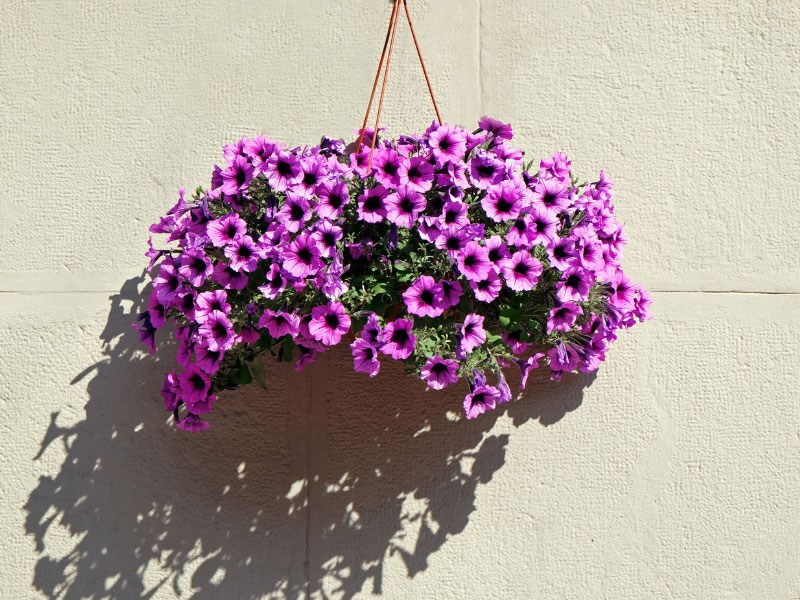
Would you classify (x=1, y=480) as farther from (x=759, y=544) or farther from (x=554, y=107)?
(x=759, y=544)

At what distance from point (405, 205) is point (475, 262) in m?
0.20

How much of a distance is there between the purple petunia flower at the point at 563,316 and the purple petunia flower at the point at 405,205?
1.30 feet

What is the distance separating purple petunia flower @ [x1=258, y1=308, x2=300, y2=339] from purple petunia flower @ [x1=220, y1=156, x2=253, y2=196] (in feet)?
1.04

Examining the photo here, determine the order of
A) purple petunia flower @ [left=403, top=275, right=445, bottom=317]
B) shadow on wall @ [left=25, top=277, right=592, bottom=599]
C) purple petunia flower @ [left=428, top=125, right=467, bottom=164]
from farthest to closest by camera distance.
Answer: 1. shadow on wall @ [left=25, top=277, right=592, bottom=599]
2. purple petunia flower @ [left=428, top=125, right=467, bottom=164]
3. purple petunia flower @ [left=403, top=275, right=445, bottom=317]

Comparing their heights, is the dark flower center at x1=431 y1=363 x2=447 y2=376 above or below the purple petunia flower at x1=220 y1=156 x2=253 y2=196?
below

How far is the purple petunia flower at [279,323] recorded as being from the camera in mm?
1419

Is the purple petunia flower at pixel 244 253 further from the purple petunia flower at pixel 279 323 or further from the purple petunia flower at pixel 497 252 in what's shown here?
the purple petunia flower at pixel 497 252

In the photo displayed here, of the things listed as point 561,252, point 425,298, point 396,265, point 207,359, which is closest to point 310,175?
point 396,265

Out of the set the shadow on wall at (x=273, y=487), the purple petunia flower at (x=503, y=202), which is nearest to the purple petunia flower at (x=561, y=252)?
the purple petunia flower at (x=503, y=202)

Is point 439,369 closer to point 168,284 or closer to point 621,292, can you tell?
point 621,292

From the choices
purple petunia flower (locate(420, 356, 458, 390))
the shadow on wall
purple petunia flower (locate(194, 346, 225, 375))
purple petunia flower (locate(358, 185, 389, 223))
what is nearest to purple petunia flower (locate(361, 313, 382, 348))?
purple petunia flower (locate(420, 356, 458, 390))

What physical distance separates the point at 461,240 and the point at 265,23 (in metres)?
1.16

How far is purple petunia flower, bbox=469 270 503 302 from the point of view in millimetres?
1408

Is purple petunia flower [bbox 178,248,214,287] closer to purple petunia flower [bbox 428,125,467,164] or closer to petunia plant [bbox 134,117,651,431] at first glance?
petunia plant [bbox 134,117,651,431]
